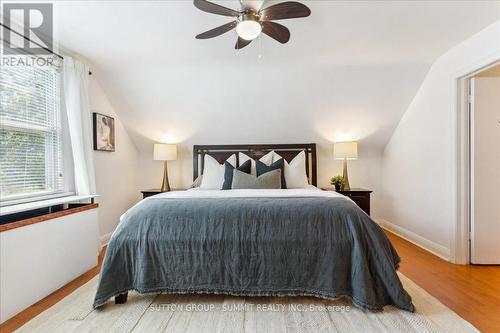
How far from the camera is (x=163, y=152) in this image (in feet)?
13.1

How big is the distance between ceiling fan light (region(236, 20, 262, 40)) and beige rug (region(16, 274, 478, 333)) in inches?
81.5

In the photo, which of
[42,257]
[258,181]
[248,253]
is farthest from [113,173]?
[248,253]

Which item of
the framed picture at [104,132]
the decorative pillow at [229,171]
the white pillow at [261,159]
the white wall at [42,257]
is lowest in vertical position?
the white wall at [42,257]

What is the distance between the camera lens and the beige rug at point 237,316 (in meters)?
1.65

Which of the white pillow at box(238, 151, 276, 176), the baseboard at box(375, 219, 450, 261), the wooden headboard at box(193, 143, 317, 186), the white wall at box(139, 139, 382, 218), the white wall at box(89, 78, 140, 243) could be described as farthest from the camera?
the white wall at box(139, 139, 382, 218)

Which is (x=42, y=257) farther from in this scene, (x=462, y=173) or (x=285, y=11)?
(x=462, y=173)

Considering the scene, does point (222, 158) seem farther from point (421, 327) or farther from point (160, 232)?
point (421, 327)

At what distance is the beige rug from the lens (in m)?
1.65

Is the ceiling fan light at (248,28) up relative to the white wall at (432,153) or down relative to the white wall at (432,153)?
up

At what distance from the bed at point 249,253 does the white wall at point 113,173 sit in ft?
5.62

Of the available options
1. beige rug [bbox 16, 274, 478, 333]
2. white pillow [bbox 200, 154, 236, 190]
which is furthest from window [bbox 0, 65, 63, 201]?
white pillow [bbox 200, 154, 236, 190]

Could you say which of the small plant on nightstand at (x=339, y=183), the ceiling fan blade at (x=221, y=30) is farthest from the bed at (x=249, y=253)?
the small plant on nightstand at (x=339, y=183)

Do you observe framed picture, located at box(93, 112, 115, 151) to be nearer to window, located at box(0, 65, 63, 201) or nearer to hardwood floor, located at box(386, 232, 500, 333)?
window, located at box(0, 65, 63, 201)

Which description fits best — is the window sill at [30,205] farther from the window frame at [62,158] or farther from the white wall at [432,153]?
the white wall at [432,153]
